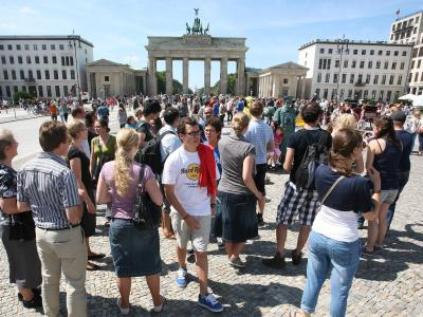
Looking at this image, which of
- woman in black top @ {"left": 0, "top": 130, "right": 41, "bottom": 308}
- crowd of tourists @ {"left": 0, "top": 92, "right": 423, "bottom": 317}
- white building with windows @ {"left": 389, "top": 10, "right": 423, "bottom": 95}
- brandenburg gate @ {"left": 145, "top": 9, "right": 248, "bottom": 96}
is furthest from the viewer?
white building with windows @ {"left": 389, "top": 10, "right": 423, "bottom": 95}

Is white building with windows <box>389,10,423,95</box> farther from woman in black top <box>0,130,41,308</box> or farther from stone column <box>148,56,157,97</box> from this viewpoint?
woman in black top <box>0,130,41,308</box>

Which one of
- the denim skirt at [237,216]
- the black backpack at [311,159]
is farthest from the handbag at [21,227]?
the black backpack at [311,159]

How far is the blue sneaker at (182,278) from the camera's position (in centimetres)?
366

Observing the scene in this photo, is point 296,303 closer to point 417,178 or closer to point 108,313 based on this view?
point 108,313

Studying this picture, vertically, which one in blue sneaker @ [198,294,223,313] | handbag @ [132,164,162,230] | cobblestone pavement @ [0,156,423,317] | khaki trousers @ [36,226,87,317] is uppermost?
handbag @ [132,164,162,230]

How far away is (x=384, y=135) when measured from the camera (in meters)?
4.02

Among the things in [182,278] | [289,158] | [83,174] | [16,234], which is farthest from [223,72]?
[16,234]

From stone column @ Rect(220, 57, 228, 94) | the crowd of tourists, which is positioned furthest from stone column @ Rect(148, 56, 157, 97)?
the crowd of tourists

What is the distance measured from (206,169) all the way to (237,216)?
93 cm

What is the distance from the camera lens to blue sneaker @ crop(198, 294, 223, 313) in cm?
319

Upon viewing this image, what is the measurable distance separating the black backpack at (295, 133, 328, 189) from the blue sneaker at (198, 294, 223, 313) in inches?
67.1

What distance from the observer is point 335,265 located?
8.37 ft

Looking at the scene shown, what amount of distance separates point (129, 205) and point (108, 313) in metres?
1.37

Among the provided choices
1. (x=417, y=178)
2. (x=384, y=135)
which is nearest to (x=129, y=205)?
(x=384, y=135)
